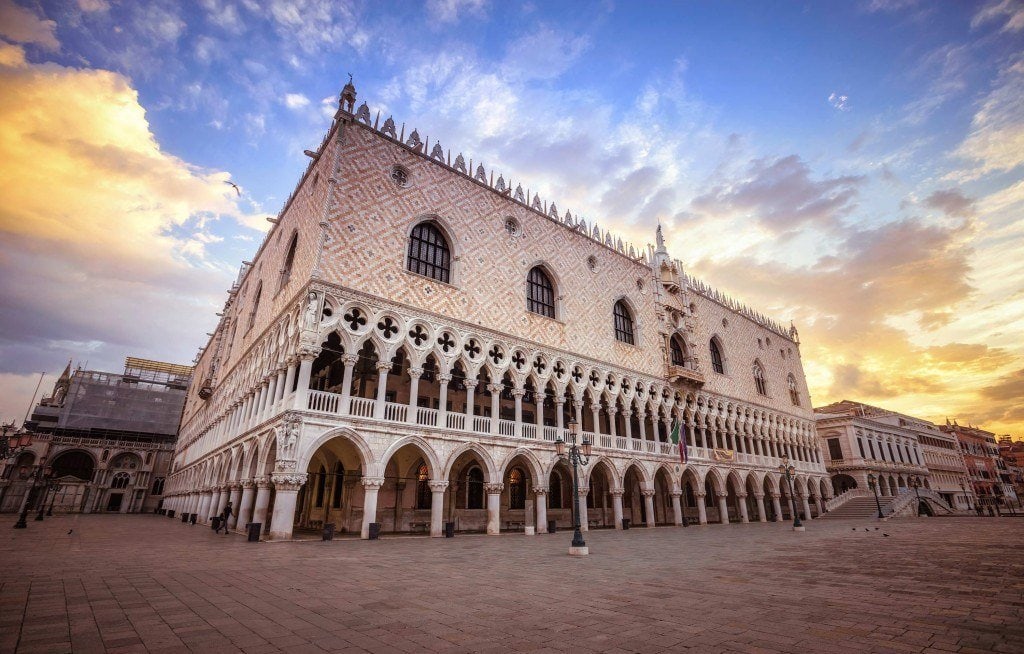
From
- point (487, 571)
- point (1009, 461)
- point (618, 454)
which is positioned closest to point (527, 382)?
point (618, 454)

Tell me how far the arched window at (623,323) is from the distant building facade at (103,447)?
144 feet

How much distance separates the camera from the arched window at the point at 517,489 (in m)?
22.8

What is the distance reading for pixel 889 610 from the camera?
4883 mm

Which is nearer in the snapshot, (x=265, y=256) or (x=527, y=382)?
(x=527, y=382)

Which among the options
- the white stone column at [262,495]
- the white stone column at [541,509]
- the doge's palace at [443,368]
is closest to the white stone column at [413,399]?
the doge's palace at [443,368]

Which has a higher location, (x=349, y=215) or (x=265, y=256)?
(x=265, y=256)

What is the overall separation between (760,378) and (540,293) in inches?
873

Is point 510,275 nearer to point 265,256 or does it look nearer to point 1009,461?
point 265,256

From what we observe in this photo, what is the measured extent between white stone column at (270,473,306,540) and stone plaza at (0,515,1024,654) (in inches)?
156

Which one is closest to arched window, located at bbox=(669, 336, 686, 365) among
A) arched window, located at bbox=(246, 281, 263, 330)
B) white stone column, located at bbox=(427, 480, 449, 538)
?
white stone column, located at bbox=(427, 480, 449, 538)

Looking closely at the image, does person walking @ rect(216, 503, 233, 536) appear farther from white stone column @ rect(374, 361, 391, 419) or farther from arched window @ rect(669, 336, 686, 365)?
arched window @ rect(669, 336, 686, 365)

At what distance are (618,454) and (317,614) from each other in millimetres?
19744

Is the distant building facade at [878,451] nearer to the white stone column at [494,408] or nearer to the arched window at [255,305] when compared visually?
the white stone column at [494,408]

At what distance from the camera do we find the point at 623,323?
2742cm
